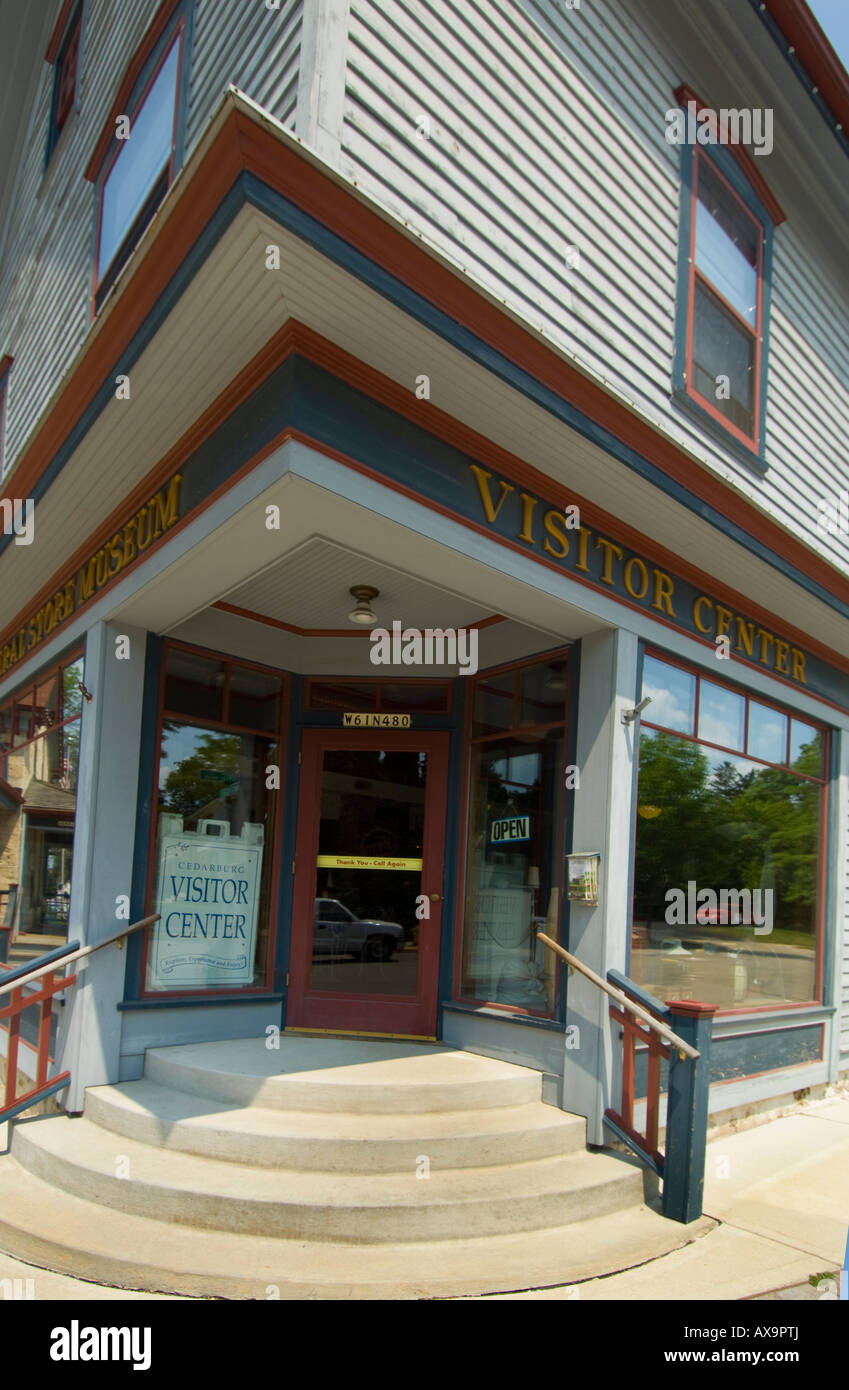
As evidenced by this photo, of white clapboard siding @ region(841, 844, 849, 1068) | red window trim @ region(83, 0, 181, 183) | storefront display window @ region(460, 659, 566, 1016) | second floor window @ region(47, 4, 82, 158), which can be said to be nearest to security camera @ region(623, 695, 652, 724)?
storefront display window @ region(460, 659, 566, 1016)

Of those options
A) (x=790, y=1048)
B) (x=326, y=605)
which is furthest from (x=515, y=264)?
(x=790, y=1048)

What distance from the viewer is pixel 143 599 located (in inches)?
232

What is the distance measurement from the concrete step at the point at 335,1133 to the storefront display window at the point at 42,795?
5.77 feet

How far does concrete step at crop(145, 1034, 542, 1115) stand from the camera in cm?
525

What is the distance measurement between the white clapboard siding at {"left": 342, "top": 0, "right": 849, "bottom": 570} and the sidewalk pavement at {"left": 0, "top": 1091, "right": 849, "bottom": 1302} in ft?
14.2

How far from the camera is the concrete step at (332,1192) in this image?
429 cm

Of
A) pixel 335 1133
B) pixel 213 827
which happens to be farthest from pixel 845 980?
pixel 213 827

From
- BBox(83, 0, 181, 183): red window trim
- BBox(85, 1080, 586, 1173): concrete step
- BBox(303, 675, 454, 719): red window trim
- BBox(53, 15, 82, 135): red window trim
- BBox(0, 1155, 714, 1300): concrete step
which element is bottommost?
BBox(0, 1155, 714, 1300): concrete step

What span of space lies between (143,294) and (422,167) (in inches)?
61.4

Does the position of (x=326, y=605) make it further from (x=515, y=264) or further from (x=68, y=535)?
(x=515, y=264)

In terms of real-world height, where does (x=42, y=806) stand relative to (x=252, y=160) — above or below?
below

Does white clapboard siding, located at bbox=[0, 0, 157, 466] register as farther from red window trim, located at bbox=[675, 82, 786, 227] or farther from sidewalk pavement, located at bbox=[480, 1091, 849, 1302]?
sidewalk pavement, located at bbox=[480, 1091, 849, 1302]
